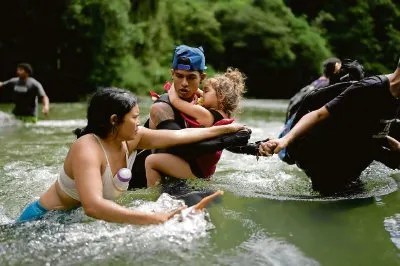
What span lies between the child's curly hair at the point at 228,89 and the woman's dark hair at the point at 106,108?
1.16 m

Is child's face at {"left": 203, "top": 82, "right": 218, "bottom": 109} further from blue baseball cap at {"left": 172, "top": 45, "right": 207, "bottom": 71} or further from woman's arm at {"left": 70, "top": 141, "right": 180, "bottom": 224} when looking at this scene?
woman's arm at {"left": 70, "top": 141, "right": 180, "bottom": 224}

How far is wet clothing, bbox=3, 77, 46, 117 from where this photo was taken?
1191 cm

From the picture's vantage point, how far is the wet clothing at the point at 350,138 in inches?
155

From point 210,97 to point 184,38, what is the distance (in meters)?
31.1

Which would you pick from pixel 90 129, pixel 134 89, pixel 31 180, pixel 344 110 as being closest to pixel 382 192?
pixel 344 110

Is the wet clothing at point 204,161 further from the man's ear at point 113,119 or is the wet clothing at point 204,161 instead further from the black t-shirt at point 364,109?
the man's ear at point 113,119

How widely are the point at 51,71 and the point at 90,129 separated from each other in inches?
988

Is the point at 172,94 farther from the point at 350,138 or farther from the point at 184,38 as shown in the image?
the point at 184,38

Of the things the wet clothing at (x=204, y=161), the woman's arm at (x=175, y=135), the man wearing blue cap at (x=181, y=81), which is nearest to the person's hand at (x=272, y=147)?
the woman's arm at (x=175, y=135)

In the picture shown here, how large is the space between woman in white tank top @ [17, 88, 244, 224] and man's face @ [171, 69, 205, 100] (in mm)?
631

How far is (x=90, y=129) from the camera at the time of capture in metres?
3.32

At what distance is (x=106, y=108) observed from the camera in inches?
127

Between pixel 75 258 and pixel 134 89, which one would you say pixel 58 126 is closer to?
pixel 75 258

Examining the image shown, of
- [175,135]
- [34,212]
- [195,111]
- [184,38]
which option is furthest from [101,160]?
[184,38]
